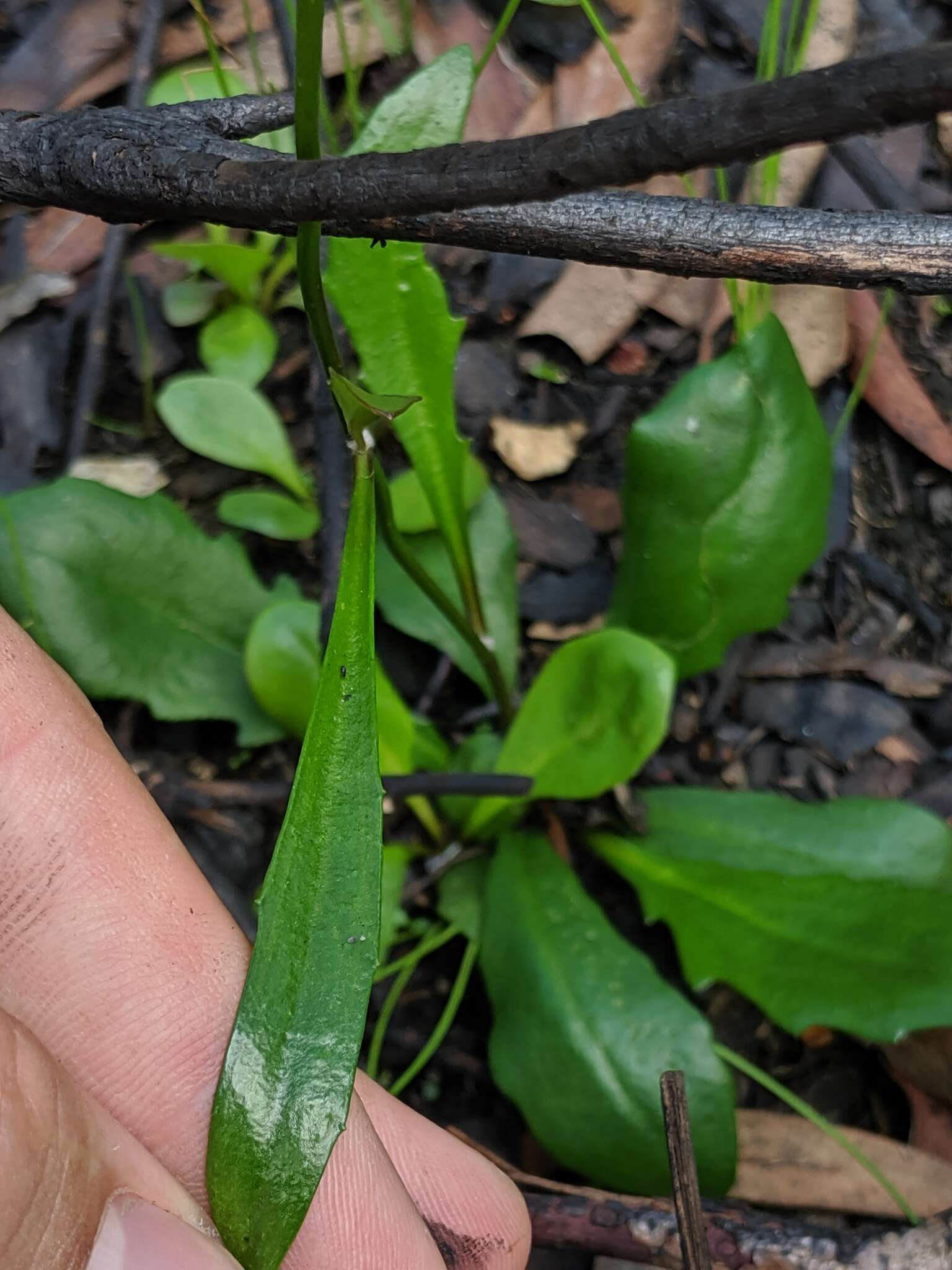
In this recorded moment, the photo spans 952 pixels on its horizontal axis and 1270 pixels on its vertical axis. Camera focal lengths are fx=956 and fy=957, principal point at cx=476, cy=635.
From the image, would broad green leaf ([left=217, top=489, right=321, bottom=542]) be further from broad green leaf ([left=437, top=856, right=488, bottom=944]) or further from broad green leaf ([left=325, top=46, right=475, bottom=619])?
broad green leaf ([left=437, top=856, right=488, bottom=944])

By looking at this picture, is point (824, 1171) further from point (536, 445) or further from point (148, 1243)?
point (536, 445)

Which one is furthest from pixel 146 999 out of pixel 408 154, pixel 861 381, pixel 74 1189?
pixel 861 381

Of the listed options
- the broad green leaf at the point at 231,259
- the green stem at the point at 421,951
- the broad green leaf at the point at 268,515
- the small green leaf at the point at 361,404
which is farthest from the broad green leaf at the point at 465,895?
the broad green leaf at the point at 231,259

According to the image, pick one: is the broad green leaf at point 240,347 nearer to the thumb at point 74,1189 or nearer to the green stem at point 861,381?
the green stem at point 861,381

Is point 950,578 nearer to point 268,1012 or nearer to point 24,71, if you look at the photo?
point 268,1012

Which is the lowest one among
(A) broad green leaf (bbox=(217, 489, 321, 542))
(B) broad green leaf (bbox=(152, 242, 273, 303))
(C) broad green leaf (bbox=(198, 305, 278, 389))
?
(A) broad green leaf (bbox=(217, 489, 321, 542))

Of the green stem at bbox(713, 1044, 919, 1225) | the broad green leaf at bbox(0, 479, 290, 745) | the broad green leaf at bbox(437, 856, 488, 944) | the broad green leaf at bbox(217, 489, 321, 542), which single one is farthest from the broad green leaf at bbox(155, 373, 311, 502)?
the green stem at bbox(713, 1044, 919, 1225)
